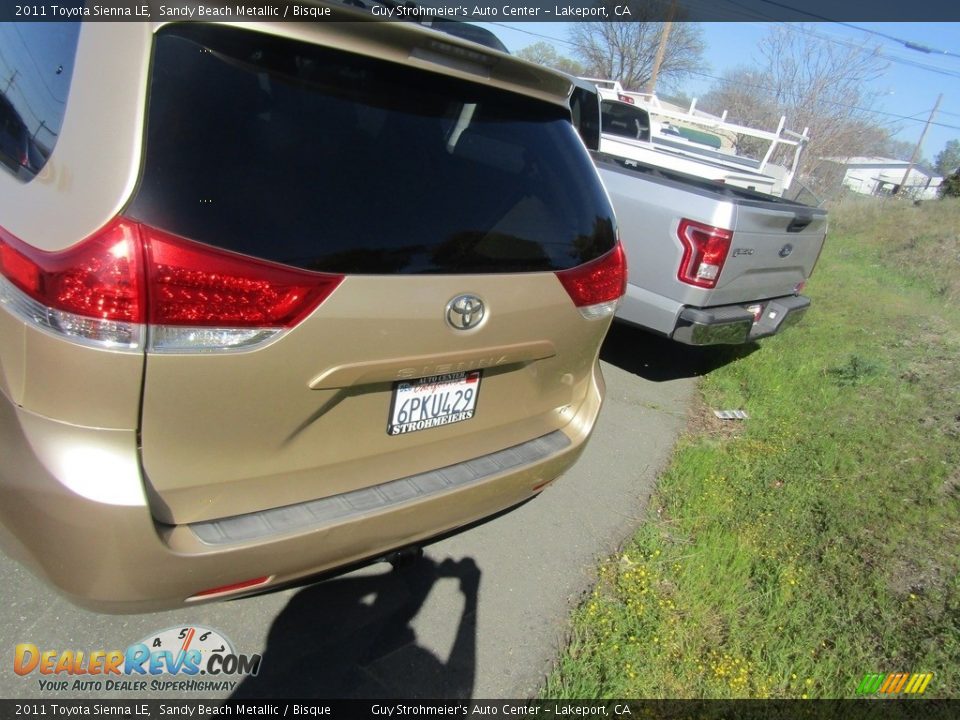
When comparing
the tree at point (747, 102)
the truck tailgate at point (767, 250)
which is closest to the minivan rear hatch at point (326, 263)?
the truck tailgate at point (767, 250)

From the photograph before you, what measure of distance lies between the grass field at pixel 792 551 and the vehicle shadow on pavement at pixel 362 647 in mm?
423

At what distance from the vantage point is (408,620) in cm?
239

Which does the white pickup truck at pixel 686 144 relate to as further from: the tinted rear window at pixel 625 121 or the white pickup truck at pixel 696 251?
the white pickup truck at pixel 696 251

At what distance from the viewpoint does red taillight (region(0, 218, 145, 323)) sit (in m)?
1.34

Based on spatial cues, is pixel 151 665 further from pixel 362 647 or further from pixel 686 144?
pixel 686 144

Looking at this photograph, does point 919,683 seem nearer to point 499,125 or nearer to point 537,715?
point 537,715

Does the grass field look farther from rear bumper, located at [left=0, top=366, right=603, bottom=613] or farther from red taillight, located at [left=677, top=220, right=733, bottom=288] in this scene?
red taillight, located at [left=677, top=220, right=733, bottom=288]

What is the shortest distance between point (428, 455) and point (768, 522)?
2.26 m

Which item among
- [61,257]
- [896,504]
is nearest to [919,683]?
[896,504]

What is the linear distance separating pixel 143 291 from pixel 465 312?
2.77 feet

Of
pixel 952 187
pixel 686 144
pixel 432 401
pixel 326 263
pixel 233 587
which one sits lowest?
pixel 233 587

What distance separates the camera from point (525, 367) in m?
2.20

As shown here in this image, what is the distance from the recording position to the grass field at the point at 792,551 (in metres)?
2.44

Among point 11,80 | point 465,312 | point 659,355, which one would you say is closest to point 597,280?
point 465,312
